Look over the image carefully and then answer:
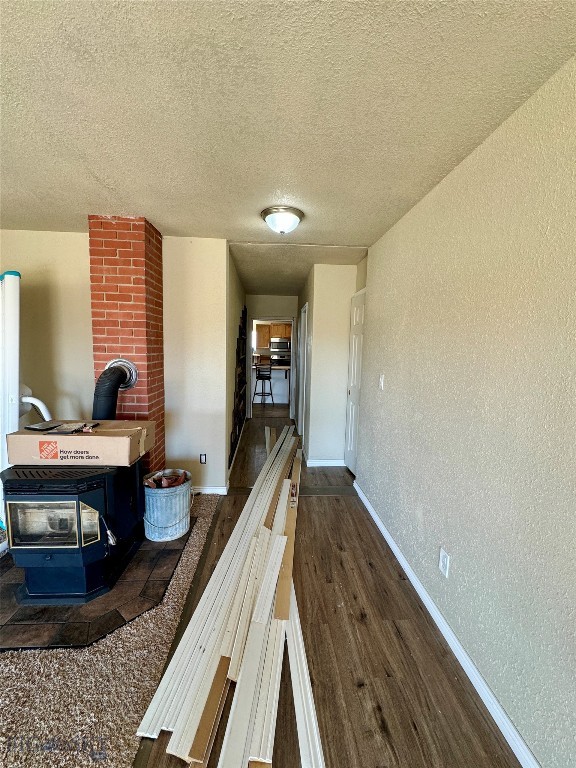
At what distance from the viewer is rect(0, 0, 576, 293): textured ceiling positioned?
0.89m

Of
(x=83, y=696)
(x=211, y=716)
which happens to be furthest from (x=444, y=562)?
(x=83, y=696)

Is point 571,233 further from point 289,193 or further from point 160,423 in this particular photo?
point 160,423

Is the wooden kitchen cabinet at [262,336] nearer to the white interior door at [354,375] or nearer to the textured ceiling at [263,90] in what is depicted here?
the white interior door at [354,375]

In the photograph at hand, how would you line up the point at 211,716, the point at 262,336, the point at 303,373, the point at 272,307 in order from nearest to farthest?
the point at 211,716 < the point at 303,373 < the point at 272,307 < the point at 262,336

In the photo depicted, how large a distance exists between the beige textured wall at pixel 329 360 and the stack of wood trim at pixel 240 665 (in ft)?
5.77

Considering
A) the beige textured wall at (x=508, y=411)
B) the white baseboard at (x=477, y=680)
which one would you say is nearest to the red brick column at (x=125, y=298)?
the beige textured wall at (x=508, y=411)

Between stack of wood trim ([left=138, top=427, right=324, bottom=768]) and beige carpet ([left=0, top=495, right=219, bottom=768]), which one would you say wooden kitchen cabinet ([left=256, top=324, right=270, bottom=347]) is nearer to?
stack of wood trim ([left=138, top=427, right=324, bottom=768])

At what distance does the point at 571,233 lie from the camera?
38.5 inches

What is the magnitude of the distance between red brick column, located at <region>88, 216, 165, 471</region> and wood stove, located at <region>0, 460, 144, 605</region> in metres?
0.78

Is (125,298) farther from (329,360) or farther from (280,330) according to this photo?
(280,330)

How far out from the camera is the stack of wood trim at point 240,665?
108cm

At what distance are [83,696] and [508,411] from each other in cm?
209

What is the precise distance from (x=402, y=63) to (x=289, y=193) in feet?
3.19

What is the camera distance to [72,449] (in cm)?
179
